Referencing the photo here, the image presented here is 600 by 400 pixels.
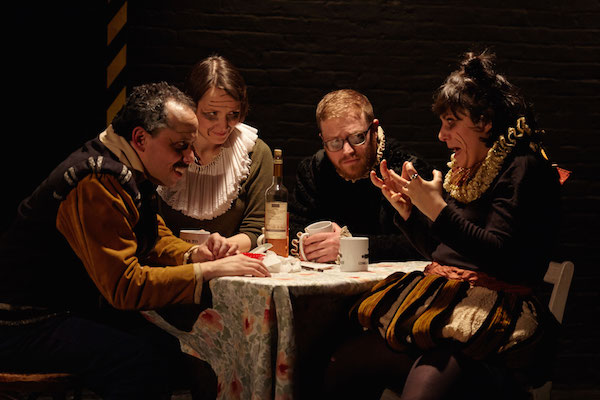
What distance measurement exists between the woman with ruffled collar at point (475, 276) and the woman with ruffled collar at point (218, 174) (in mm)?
953

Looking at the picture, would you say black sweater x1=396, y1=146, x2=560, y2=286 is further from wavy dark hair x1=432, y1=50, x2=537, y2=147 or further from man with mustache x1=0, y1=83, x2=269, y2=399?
man with mustache x1=0, y1=83, x2=269, y2=399

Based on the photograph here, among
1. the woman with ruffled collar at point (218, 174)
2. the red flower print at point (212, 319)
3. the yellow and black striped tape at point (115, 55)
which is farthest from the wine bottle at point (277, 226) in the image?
the yellow and black striped tape at point (115, 55)

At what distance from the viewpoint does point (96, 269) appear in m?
2.03

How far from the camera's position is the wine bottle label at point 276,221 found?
2.57 metres

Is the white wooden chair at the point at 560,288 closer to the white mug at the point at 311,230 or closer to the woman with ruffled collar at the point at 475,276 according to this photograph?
the woman with ruffled collar at the point at 475,276

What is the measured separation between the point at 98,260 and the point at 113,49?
6.56 feet

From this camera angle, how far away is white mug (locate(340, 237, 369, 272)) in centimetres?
240

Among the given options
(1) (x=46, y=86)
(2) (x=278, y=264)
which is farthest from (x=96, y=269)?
(1) (x=46, y=86)

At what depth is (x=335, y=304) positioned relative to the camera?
7.45 feet

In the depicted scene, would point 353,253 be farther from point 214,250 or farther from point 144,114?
point 144,114

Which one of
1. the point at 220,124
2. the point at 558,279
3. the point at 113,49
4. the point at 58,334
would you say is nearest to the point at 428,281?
the point at 558,279

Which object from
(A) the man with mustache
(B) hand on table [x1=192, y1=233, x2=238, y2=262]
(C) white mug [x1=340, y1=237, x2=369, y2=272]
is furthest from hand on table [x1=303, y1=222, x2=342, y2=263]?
(A) the man with mustache

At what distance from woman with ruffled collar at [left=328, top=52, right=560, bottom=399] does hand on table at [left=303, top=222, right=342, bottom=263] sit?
399 mm

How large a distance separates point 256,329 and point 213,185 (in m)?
1.13
